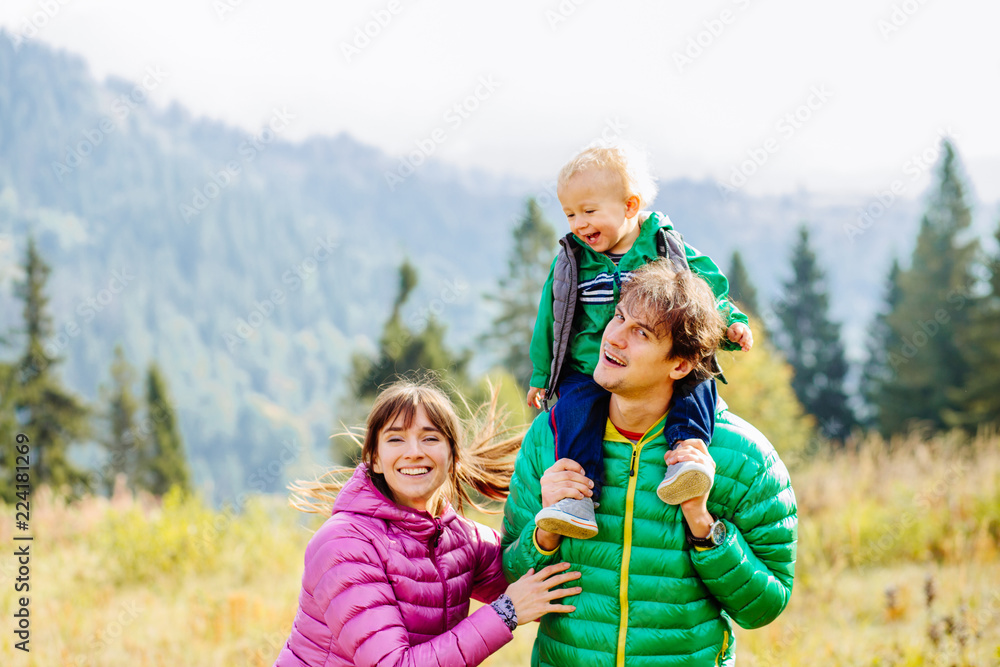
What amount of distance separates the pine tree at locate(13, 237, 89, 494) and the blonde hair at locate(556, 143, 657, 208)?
2987 centimetres

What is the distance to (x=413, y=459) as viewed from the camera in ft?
8.95

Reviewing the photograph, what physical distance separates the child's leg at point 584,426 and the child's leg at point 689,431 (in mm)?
208

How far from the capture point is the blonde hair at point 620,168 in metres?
2.77

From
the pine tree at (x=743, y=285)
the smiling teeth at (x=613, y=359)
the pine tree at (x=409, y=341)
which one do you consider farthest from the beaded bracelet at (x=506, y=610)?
the pine tree at (x=743, y=285)

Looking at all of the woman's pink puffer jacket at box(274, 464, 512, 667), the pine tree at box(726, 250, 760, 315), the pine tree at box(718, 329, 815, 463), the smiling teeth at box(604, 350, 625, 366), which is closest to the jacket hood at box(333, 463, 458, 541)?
the woman's pink puffer jacket at box(274, 464, 512, 667)

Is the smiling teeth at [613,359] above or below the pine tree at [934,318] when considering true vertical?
below

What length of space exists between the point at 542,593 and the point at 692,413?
2.35ft

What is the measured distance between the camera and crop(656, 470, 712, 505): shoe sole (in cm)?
226

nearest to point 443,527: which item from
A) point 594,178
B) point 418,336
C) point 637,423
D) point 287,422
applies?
point 637,423

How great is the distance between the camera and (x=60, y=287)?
178375mm

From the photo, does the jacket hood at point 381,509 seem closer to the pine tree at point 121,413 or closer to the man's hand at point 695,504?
the man's hand at point 695,504

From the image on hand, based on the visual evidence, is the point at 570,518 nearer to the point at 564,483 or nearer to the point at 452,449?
the point at 564,483

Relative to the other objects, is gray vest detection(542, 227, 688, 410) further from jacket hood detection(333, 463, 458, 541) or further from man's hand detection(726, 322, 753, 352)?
jacket hood detection(333, 463, 458, 541)

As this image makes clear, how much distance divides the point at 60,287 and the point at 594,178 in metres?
201
